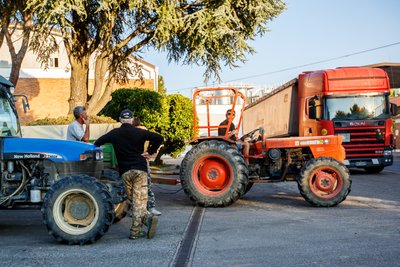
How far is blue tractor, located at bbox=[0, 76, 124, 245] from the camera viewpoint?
809cm

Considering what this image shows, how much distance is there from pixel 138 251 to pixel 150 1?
1376 centimetres

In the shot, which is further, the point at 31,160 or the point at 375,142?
the point at 375,142

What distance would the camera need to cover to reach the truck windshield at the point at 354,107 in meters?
20.1

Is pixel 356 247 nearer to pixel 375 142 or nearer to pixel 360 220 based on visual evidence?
pixel 360 220

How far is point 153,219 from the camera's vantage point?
8320 millimetres

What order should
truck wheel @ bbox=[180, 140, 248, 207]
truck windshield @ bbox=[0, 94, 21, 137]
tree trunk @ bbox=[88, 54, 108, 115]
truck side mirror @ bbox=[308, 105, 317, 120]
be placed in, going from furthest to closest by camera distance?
tree trunk @ bbox=[88, 54, 108, 115] → truck side mirror @ bbox=[308, 105, 317, 120] → truck wheel @ bbox=[180, 140, 248, 207] → truck windshield @ bbox=[0, 94, 21, 137]

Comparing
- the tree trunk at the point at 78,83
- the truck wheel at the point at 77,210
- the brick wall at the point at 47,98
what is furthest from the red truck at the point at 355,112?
the brick wall at the point at 47,98

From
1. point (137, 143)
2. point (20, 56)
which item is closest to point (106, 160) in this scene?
point (137, 143)

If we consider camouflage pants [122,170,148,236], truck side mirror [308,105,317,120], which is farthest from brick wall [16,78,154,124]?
camouflage pants [122,170,148,236]

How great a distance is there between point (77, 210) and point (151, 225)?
103 centimetres

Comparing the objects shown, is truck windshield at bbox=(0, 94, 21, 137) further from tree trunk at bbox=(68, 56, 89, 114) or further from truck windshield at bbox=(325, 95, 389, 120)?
truck windshield at bbox=(325, 95, 389, 120)

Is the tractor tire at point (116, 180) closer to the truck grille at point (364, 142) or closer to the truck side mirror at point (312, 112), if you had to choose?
the truck side mirror at point (312, 112)

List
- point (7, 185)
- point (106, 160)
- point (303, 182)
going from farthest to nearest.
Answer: point (303, 182) < point (106, 160) < point (7, 185)

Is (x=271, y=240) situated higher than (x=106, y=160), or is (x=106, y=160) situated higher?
(x=106, y=160)
